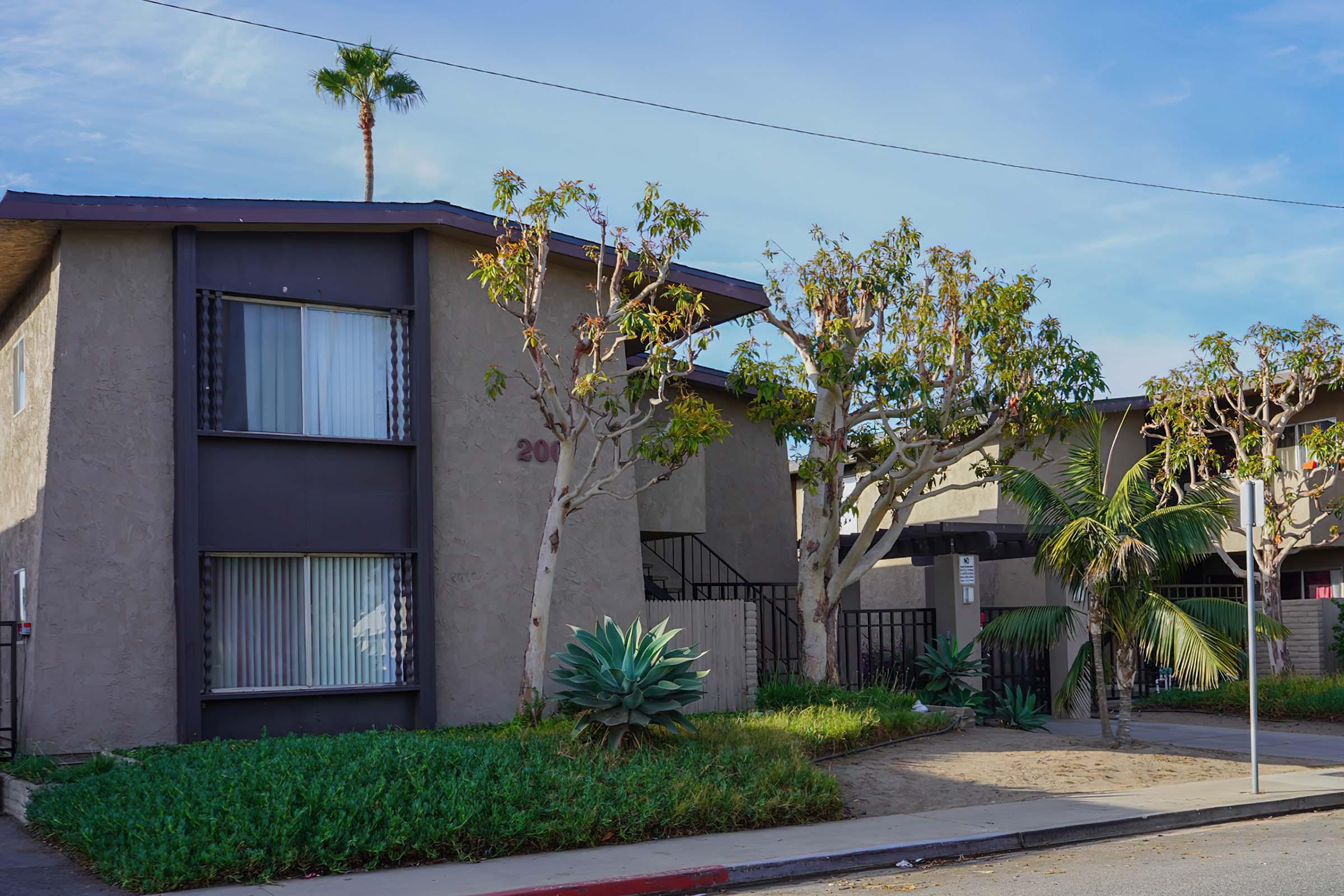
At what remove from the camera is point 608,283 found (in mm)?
16484

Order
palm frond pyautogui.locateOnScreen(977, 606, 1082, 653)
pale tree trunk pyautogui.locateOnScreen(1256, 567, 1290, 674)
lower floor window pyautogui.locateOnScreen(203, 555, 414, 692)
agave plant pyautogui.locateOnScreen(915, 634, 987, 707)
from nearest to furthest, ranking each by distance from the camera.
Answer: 1. lower floor window pyautogui.locateOnScreen(203, 555, 414, 692)
2. palm frond pyautogui.locateOnScreen(977, 606, 1082, 653)
3. agave plant pyautogui.locateOnScreen(915, 634, 987, 707)
4. pale tree trunk pyautogui.locateOnScreen(1256, 567, 1290, 674)

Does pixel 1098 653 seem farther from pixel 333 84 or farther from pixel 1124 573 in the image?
pixel 333 84

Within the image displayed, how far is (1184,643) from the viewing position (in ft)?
47.8

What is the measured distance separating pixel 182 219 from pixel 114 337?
1.45 meters

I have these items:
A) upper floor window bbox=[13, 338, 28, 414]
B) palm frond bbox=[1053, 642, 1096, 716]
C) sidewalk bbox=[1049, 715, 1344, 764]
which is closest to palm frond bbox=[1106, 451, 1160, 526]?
palm frond bbox=[1053, 642, 1096, 716]

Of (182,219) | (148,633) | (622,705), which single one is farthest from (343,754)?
(182,219)

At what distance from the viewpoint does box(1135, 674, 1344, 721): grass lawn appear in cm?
1964

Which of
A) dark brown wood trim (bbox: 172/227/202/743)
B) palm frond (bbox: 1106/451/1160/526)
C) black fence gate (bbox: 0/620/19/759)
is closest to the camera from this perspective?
black fence gate (bbox: 0/620/19/759)

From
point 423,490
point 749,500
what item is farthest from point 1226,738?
point 423,490

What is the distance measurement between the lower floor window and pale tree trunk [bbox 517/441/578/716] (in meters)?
1.86

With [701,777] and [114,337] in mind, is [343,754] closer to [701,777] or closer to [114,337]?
[701,777]

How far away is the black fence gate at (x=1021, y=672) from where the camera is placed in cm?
2073

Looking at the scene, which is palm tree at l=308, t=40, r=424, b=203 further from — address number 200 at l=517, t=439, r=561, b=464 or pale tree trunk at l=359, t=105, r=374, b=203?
address number 200 at l=517, t=439, r=561, b=464

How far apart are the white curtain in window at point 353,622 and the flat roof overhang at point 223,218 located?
390 cm
